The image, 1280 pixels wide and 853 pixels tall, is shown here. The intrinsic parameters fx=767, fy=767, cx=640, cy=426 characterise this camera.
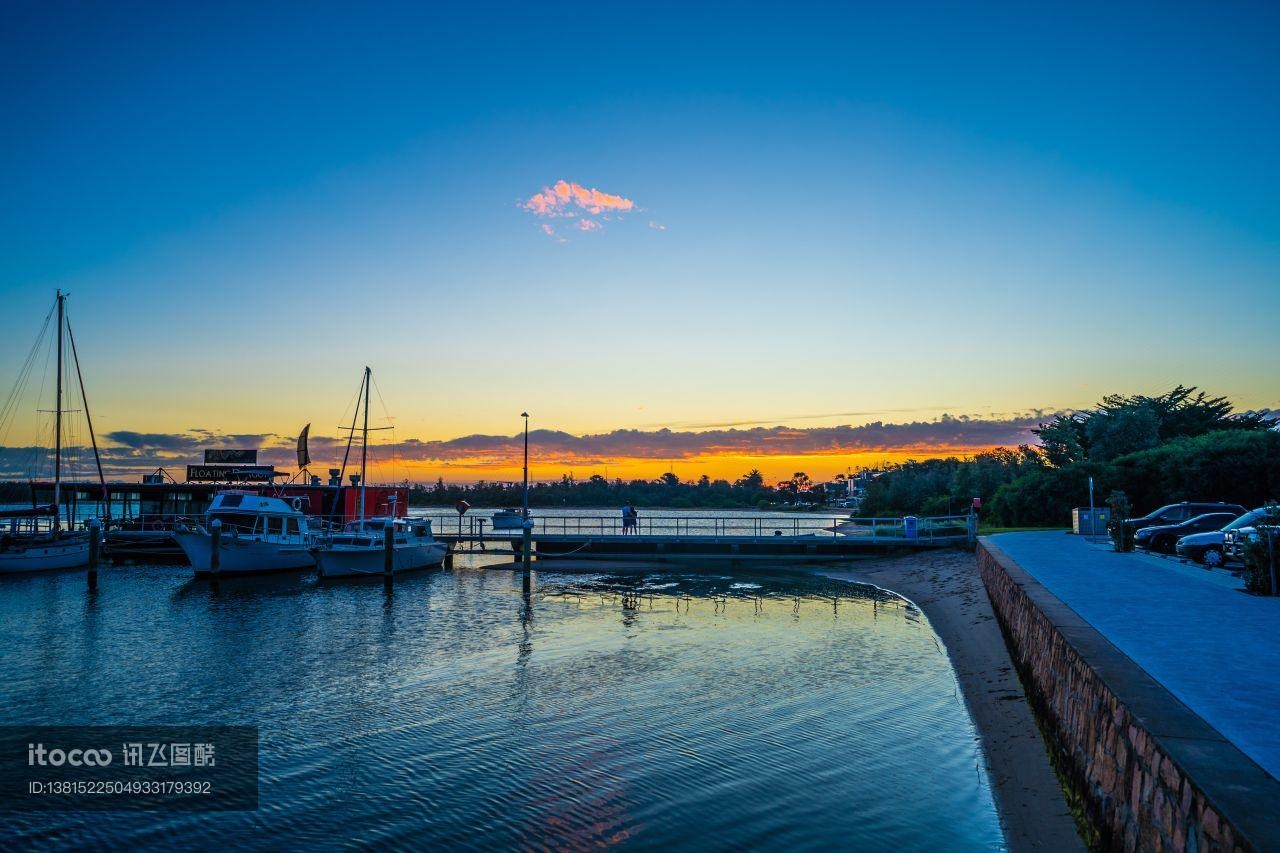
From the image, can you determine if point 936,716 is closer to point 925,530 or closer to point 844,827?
point 844,827

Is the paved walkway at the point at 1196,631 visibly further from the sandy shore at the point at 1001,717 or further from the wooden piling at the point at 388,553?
the wooden piling at the point at 388,553

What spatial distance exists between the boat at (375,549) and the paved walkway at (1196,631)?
30.3m

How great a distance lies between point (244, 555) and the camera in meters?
38.3

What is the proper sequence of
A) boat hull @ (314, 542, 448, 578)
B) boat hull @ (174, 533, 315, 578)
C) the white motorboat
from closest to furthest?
boat hull @ (174, 533, 315, 578) → boat hull @ (314, 542, 448, 578) → the white motorboat

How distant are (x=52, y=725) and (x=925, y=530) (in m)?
42.9

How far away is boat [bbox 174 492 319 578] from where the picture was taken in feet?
121

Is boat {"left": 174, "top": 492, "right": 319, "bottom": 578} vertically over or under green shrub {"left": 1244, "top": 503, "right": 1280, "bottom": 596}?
under

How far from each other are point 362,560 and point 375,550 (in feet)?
2.56

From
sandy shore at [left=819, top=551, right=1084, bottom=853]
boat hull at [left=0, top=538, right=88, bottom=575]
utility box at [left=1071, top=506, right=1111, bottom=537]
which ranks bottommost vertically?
boat hull at [left=0, top=538, right=88, bottom=575]

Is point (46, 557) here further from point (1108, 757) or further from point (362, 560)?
point (1108, 757)

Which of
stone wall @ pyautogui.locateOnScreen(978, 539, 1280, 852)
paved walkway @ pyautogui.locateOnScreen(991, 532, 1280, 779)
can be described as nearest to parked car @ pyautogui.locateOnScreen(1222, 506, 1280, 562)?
paved walkway @ pyautogui.locateOnScreen(991, 532, 1280, 779)

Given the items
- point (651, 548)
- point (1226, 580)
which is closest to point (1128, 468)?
point (651, 548)

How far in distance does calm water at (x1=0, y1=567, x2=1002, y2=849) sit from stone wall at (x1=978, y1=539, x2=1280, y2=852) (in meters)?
1.43

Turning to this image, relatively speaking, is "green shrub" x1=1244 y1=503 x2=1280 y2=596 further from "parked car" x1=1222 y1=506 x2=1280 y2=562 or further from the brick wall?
the brick wall
